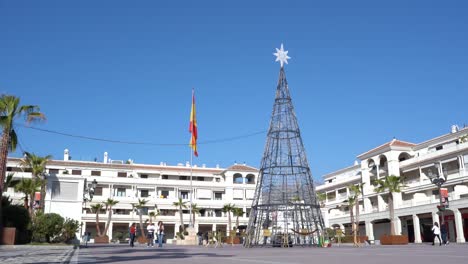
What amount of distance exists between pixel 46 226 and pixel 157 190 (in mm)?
48278

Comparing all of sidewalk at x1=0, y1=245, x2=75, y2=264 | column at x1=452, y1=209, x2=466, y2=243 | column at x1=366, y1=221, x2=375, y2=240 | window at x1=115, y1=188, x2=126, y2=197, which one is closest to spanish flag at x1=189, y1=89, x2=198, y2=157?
sidewalk at x1=0, y1=245, x2=75, y2=264

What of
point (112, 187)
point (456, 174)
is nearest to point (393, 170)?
point (456, 174)

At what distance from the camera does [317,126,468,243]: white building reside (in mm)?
47500

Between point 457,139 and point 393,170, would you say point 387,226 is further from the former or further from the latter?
point 457,139

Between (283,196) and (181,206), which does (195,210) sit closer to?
(181,206)

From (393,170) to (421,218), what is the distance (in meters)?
7.40

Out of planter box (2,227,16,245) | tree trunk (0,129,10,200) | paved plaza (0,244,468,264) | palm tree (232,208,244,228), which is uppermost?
tree trunk (0,129,10,200)

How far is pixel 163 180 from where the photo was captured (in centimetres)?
7556

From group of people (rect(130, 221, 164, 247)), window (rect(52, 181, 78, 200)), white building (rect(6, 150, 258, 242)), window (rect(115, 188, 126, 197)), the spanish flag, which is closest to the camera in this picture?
group of people (rect(130, 221, 164, 247))

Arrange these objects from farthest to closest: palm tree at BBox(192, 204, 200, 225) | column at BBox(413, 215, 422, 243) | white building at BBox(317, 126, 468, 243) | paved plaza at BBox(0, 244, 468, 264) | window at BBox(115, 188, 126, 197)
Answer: window at BBox(115, 188, 126, 197)
palm tree at BBox(192, 204, 200, 225)
column at BBox(413, 215, 422, 243)
white building at BBox(317, 126, 468, 243)
paved plaza at BBox(0, 244, 468, 264)

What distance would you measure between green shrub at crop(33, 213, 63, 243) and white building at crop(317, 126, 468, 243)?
33179mm

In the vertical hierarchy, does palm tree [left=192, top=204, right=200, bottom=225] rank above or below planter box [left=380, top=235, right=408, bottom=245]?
above

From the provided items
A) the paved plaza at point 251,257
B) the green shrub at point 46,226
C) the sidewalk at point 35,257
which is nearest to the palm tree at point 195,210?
the green shrub at point 46,226

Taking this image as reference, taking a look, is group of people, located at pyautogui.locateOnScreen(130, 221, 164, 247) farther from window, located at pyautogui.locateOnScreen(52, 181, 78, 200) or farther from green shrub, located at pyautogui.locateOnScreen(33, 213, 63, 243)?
window, located at pyautogui.locateOnScreen(52, 181, 78, 200)
